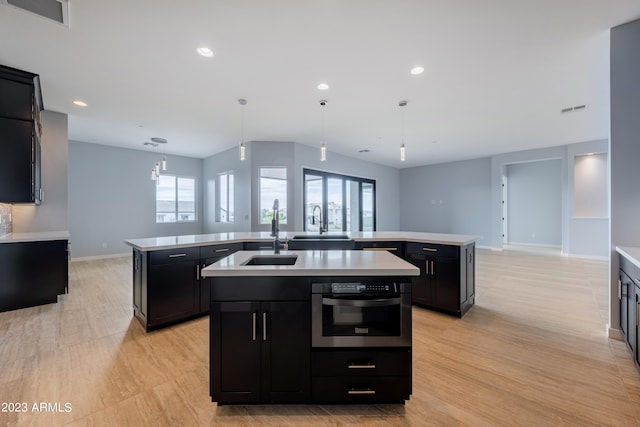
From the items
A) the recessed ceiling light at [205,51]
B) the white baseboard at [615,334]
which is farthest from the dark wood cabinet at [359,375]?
the recessed ceiling light at [205,51]

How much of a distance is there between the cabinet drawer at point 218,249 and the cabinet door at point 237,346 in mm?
1562

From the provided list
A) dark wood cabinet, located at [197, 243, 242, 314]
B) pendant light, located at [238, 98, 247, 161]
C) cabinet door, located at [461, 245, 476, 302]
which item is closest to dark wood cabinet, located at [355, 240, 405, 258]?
cabinet door, located at [461, 245, 476, 302]

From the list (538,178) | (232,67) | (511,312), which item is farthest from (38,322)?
(538,178)

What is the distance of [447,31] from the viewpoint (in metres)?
2.31

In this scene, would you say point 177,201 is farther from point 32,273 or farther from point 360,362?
point 360,362

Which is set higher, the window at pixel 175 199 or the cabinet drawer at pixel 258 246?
the window at pixel 175 199

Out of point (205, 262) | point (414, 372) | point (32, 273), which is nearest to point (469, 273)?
point (414, 372)

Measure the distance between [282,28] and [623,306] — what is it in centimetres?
394

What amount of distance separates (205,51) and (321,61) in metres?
1.21

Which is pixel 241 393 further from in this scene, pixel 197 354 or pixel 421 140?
pixel 421 140

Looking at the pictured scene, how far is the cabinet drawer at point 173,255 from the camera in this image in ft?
8.46

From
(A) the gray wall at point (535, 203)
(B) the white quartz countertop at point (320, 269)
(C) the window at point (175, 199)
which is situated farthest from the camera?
(A) the gray wall at point (535, 203)

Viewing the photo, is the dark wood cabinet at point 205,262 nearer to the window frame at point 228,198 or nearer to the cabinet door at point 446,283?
the cabinet door at point 446,283

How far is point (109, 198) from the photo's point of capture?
6.59 m
